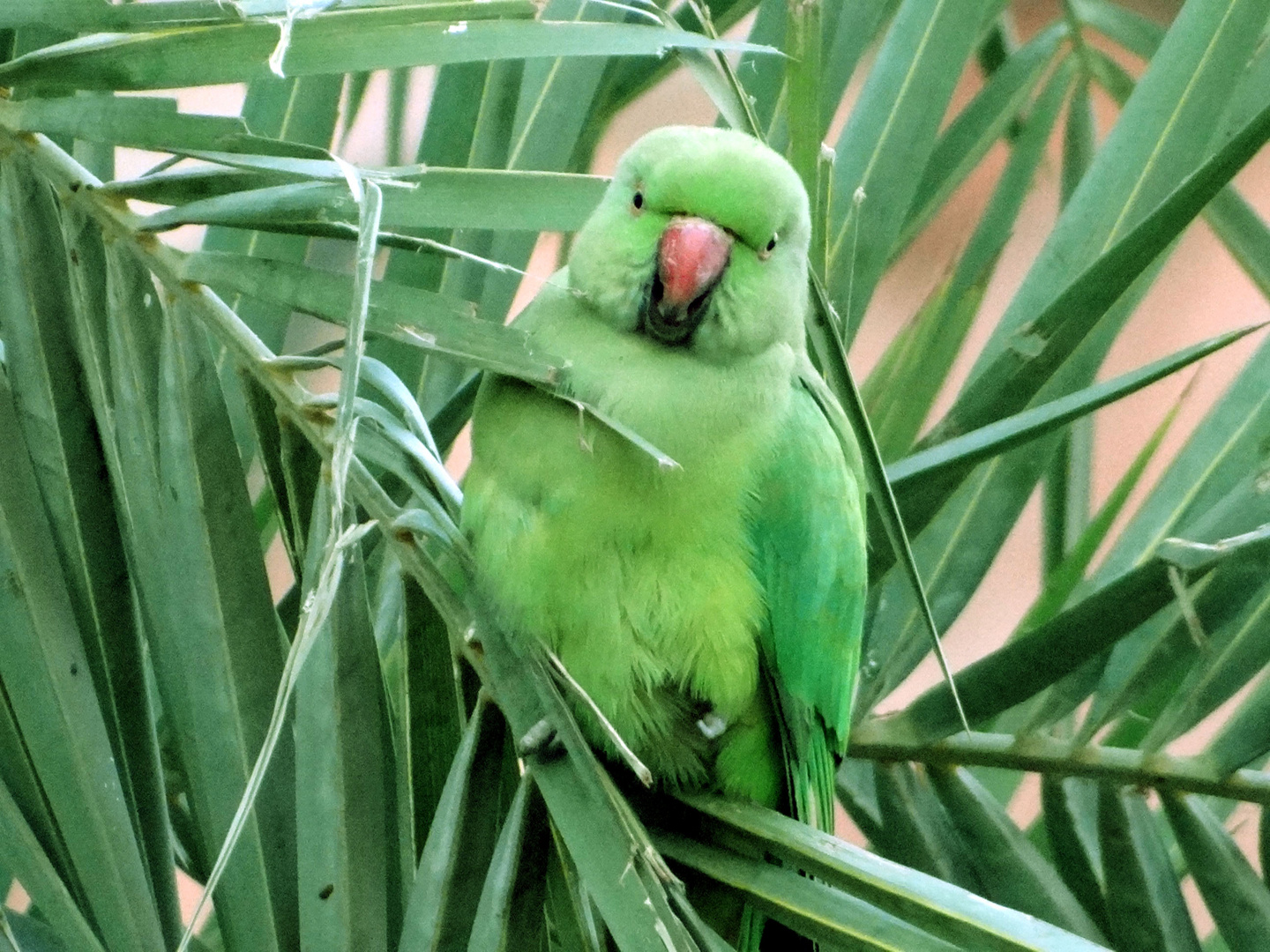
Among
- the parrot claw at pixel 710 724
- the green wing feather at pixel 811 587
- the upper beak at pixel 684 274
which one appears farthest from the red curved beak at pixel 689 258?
the parrot claw at pixel 710 724

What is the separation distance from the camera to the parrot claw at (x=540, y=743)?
2.58 feet

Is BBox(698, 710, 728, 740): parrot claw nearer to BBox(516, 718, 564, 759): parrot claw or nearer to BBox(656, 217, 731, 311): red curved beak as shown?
BBox(516, 718, 564, 759): parrot claw

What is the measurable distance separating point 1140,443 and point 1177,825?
1.87 metres

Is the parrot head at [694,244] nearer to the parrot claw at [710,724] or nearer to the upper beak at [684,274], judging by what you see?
the upper beak at [684,274]

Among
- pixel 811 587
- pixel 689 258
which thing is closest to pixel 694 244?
pixel 689 258

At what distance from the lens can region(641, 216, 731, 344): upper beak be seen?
2.96ft

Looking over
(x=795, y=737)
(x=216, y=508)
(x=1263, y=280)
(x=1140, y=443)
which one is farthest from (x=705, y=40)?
(x=1140, y=443)

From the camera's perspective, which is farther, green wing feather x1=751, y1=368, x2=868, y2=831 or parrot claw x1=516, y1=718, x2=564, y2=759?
green wing feather x1=751, y1=368, x2=868, y2=831

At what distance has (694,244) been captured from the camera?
0.92 m

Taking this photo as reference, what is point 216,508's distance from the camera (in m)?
0.81

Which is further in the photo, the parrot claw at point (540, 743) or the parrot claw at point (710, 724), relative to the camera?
the parrot claw at point (710, 724)

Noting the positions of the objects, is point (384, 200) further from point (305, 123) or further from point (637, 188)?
point (305, 123)

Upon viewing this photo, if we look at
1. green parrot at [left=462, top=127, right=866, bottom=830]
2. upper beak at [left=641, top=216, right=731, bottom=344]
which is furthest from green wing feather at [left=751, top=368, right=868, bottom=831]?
upper beak at [left=641, top=216, right=731, bottom=344]

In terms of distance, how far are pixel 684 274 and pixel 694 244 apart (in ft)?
0.10
